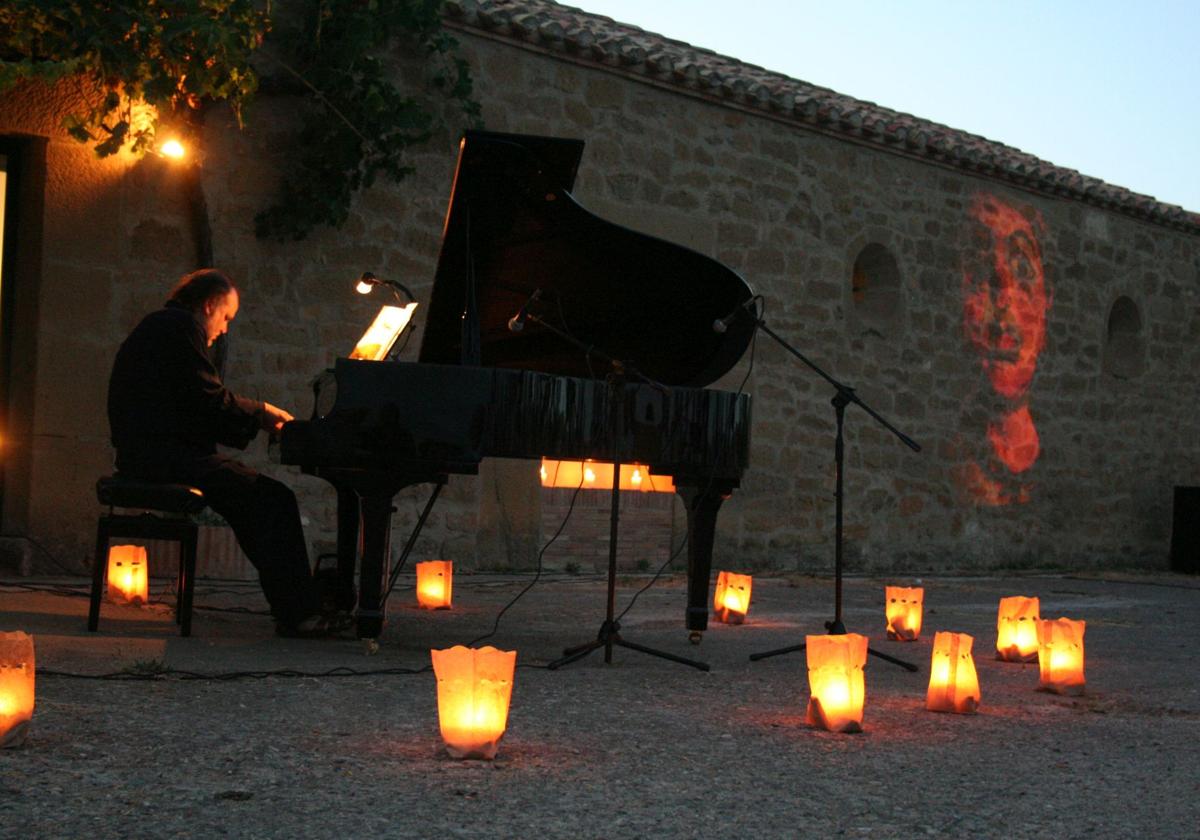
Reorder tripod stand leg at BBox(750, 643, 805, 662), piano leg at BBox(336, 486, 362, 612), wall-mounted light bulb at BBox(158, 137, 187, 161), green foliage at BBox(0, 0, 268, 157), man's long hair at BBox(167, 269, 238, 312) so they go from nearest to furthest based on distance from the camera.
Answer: tripod stand leg at BBox(750, 643, 805, 662), man's long hair at BBox(167, 269, 238, 312), piano leg at BBox(336, 486, 362, 612), green foliage at BBox(0, 0, 268, 157), wall-mounted light bulb at BBox(158, 137, 187, 161)

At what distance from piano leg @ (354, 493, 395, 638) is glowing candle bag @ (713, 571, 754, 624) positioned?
2041 millimetres

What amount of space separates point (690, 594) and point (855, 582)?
4842 mm

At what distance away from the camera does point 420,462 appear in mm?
4844

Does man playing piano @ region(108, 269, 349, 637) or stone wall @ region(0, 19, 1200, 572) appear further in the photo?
stone wall @ region(0, 19, 1200, 572)

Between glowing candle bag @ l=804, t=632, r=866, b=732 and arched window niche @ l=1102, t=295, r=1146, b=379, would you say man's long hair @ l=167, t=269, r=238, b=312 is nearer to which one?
glowing candle bag @ l=804, t=632, r=866, b=732

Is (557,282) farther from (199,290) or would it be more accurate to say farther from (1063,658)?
(1063,658)

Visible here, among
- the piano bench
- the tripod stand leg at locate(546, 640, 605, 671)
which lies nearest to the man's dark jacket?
the piano bench

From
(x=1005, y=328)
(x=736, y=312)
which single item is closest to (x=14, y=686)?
(x=736, y=312)

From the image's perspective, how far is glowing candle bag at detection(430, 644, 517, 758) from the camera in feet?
10.2

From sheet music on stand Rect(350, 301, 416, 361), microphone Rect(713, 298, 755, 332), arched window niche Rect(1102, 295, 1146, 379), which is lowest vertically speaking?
sheet music on stand Rect(350, 301, 416, 361)

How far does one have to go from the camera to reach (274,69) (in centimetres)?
847

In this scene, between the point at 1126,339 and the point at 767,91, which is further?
the point at 1126,339

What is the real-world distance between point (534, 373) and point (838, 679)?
1.70m

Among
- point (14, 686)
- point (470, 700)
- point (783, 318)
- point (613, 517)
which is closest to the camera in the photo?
point (14, 686)
